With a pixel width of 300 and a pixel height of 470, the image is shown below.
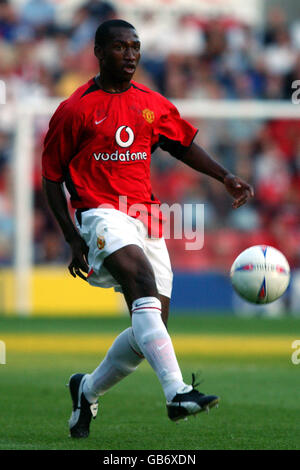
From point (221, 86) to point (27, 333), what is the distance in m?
8.37

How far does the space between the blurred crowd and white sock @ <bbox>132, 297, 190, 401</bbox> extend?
13082 mm

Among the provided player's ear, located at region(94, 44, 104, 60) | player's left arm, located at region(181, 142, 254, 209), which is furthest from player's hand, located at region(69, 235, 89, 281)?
player's ear, located at region(94, 44, 104, 60)

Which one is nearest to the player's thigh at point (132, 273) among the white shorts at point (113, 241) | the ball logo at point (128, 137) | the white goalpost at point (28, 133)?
the white shorts at point (113, 241)

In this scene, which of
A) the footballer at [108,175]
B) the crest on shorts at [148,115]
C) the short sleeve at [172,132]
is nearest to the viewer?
the footballer at [108,175]

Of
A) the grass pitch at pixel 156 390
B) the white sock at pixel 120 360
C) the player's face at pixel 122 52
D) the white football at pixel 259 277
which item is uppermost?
Result: the player's face at pixel 122 52

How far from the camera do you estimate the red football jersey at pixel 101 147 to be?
5.63 meters

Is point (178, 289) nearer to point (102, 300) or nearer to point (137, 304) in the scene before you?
point (102, 300)

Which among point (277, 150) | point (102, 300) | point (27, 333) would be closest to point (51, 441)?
point (27, 333)

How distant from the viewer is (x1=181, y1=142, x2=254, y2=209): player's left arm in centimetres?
588

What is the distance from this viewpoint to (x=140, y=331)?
523 centimetres

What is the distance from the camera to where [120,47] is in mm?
5637

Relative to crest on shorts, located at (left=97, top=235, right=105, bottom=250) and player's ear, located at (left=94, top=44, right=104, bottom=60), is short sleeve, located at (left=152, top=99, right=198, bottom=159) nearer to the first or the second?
player's ear, located at (left=94, top=44, right=104, bottom=60)

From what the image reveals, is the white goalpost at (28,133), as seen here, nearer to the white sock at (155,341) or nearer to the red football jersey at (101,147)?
the red football jersey at (101,147)
